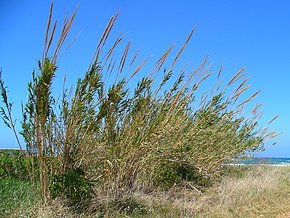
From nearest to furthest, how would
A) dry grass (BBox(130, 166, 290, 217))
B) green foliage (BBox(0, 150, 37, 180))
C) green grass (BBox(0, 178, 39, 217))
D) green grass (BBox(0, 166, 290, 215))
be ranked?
green grass (BBox(0, 178, 39, 217)) → green grass (BBox(0, 166, 290, 215)) → dry grass (BBox(130, 166, 290, 217)) → green foliage (BBox(0, 150, 37, 180))

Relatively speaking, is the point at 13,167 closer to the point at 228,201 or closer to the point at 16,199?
the point at 16,199

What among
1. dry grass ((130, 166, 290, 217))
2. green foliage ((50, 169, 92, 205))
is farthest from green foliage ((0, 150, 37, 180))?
dry grass ((130, 166, 290, 217))

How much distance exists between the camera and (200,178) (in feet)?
32.8

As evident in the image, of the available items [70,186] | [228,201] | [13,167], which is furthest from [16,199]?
[228,201]

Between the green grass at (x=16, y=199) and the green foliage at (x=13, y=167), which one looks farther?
the green foliage at (x=13, y=167)

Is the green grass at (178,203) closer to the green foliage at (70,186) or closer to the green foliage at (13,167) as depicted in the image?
the green foliage at (70,186)

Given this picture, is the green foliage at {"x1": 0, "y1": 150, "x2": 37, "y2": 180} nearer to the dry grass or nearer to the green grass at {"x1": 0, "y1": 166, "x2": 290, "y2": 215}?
the green grass at {"x1": 0, "y1": 166, "x2": 290, "y2": 215}

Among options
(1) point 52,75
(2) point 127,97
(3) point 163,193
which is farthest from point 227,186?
(1) point 52,75

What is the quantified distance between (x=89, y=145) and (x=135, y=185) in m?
2.13

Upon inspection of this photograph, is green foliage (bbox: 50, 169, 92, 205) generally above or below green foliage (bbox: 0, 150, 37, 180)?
below

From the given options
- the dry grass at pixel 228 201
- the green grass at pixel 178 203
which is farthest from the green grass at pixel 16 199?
the dry grass at pixel 228 201

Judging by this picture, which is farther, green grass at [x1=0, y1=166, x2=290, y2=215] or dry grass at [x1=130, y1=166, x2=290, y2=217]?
dry grass at [x1=130, y1=166, x2=290, y2=217]

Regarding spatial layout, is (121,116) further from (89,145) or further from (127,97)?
(89,145)

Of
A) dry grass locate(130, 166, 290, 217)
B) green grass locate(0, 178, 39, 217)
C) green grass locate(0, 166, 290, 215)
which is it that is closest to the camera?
green grass locate(0, 178, 39, 217)
